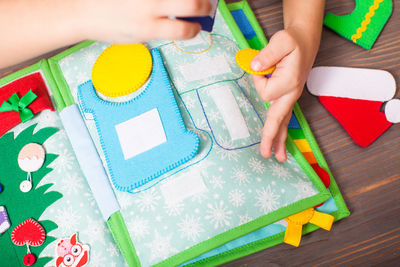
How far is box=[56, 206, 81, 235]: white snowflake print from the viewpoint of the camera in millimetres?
531

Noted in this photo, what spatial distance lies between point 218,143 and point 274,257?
0.25 m

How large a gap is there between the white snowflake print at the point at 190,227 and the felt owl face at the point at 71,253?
0.57ft

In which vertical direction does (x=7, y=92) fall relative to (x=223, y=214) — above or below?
above

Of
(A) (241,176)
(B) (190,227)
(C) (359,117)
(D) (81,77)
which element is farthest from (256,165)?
(D) (81,77)

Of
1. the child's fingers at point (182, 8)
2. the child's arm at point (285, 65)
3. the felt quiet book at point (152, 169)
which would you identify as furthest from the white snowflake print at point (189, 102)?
the child's fingers at point (182, 8)

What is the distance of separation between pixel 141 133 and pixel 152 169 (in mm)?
67

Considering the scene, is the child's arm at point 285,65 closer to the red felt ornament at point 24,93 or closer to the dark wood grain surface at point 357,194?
the dark wood grain surface at point 357,194

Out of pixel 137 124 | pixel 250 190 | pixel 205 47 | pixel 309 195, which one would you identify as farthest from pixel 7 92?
pixel 309 195

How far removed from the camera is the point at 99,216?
55 cm

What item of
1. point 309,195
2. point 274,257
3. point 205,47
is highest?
point 205,47

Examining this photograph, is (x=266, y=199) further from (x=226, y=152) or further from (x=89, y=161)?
(x=89, y=161)

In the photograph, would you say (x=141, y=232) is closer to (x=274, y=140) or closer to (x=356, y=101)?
(x=274, y=140)

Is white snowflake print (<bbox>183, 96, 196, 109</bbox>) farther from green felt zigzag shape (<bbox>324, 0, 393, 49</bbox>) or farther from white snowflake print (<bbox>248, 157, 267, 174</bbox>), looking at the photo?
green felt zigzag shape (<bbox>324, 0, 393, 49</bbox>)

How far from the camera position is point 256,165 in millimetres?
529
